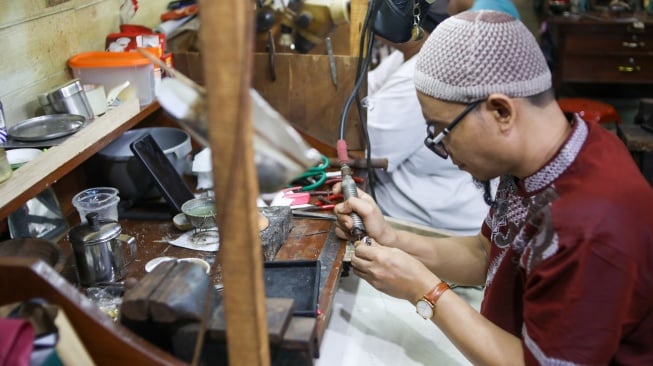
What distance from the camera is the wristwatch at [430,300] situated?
1324mm

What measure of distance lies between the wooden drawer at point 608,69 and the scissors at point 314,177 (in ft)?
10.5

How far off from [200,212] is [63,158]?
0.36 meters

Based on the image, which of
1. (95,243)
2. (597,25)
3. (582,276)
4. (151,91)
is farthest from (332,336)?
(597,25)

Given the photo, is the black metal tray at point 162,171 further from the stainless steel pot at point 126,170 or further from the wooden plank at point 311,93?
the wooden plank at point 311,93

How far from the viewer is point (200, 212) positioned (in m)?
1.62

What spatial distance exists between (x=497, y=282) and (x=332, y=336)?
20.4 inches

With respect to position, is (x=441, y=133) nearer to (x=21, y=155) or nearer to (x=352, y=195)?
(x=352, y=195)

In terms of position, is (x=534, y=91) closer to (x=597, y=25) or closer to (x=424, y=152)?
(x=424, y=152)

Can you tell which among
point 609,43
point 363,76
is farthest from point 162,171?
point 609,43

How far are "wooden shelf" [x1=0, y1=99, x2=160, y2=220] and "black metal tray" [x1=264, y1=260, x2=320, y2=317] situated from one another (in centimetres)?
54

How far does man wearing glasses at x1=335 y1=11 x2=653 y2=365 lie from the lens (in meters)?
1.02

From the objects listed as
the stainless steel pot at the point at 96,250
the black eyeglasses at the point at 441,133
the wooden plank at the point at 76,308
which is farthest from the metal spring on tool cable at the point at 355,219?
the wooden plank at the point at 76,308

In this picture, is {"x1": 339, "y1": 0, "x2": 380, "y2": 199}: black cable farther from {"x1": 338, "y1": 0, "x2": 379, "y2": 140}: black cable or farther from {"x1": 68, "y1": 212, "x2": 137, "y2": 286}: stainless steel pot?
{"x1": 68, "y1": 212, "x2": 137, "y2": 286}: stainless steel pot

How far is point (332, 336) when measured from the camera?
165 cm
